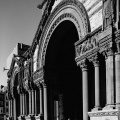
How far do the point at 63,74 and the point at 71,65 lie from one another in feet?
5.13

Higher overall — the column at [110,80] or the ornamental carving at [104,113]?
the column at [110,80]

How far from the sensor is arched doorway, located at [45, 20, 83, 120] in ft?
73.6

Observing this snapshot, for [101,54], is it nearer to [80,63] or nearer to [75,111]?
[80,63]

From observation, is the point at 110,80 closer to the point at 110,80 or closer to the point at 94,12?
the point at 110,80

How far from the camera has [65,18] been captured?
769 inches

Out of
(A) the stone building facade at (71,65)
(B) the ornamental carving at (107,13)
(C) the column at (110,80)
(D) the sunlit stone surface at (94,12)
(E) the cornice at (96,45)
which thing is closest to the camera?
(C) the column at (110,80)

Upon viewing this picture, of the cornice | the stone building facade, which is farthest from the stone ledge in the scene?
the cornice

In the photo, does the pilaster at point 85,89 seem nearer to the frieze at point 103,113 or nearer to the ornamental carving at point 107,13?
the frieze at point 103,113

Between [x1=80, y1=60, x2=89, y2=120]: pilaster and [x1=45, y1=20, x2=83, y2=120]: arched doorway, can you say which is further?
[x1=45, y1=20, x2=83, y2=120]: arched doorway

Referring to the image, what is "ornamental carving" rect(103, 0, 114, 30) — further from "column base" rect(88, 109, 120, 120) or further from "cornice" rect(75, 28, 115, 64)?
"column base" rect(88, 109, 120, 120)

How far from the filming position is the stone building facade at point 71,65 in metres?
14.2

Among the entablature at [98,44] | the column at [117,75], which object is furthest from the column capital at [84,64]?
the column at [117,75]

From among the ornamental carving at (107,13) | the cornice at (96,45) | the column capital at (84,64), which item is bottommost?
the column capital at (84,64)

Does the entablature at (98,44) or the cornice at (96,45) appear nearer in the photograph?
the entablature at (98,44)
